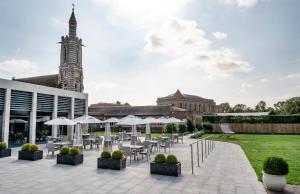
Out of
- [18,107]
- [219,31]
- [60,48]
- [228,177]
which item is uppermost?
[60,48]

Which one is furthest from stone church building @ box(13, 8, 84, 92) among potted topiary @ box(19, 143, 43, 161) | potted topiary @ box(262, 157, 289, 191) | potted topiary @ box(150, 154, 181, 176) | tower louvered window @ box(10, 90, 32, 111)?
potted topiary @ box(262, 157, 289, 191)

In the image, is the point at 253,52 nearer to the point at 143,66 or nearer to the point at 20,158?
the point at 143,66

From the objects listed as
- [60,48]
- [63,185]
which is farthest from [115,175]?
[60,48]

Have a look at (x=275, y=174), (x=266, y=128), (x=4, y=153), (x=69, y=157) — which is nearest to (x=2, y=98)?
(x=4, y=153)

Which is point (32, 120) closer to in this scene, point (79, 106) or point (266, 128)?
point (79, 106)

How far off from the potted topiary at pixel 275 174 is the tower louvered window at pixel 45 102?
1689 centimetres

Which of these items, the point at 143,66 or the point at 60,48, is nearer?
the point at 143,66

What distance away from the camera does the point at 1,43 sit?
15.9m

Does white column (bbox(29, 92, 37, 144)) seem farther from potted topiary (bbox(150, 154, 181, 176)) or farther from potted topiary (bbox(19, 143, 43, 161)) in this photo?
potted topiary (bbox(150, 154, 181, 176))

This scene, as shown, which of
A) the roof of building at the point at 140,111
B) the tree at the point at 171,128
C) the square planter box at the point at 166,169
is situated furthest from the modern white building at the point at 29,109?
the roof of building at the point at 140,111

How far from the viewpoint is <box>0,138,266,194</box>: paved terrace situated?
6602 millimetres

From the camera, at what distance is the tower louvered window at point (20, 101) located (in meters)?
16.0

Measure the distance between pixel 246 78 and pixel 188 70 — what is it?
5.99 m

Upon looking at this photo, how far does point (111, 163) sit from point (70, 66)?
31.2 m
